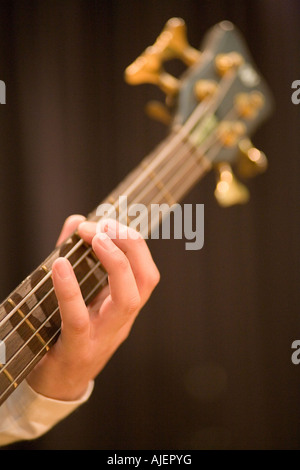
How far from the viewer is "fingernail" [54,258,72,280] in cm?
40

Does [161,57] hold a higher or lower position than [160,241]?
higher

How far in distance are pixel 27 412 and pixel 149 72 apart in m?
0.51

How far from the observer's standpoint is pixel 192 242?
0.95m

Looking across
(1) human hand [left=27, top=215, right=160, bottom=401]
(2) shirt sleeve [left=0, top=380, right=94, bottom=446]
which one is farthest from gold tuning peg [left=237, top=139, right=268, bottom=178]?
(2) shirt sleeve [left=0, top=380, right=94, bottom=446]

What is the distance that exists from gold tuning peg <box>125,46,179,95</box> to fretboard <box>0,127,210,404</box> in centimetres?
15

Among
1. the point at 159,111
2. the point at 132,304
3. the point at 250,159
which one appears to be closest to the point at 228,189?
the point at 250,159

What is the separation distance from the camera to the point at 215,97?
628 mm

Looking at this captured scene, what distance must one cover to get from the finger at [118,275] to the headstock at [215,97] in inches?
9.6

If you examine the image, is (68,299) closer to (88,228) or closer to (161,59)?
(88,228)

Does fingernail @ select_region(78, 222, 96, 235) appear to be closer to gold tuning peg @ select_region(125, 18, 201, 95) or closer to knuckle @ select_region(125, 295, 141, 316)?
knuckle @ select_region(125, 295, 141, 316)

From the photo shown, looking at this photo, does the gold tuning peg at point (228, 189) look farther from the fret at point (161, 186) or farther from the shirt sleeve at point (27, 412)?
the shirt sleeve at point (27, 412)

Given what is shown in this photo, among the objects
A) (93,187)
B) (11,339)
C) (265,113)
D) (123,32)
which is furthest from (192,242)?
(11,339)

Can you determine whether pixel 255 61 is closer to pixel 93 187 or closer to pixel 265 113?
pixel 265 113

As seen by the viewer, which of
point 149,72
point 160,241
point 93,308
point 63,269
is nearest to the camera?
point 63,269
